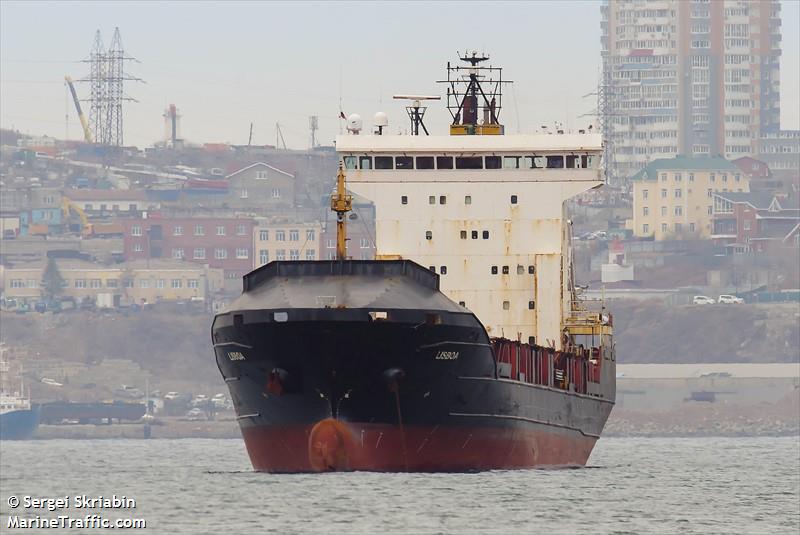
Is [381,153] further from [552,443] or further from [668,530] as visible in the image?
[668,530]

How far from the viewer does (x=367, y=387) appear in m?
61.9

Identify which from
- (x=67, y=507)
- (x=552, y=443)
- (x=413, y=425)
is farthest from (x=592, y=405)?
(x=67, y=507)

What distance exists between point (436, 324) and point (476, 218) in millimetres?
11916

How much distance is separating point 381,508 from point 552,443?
19410 millimetres

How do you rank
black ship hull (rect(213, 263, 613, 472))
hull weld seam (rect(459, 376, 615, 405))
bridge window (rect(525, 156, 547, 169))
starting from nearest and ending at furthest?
1. black ship hull (rect(213, 263, 613, 472))
2. hull weld seam (rect(459, 376, 615, 405))
3. bridge window (rect(525, 156, 547, 169))

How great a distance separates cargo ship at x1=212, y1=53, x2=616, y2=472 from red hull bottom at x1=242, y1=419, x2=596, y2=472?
0.16ft

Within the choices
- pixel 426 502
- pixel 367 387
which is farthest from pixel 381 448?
pixel 426 502

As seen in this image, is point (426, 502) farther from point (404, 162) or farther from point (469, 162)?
point (469, 162)

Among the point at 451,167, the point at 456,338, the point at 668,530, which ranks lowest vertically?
the point at 668,530

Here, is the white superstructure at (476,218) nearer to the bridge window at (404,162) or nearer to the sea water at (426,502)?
the bridge window at (404,162)

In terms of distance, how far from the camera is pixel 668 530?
1972 inches

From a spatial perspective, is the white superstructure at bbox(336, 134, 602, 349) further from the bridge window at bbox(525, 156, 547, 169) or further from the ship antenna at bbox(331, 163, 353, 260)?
the ship antenna at bbox(331, 163, 353, 260)

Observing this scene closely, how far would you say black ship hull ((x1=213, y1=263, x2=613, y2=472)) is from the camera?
61.0m

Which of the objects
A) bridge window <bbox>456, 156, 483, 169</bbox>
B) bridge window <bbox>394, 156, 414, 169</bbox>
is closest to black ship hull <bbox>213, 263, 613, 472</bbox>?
bridge window <bbox>456, 156, 483, 169</bbox>
